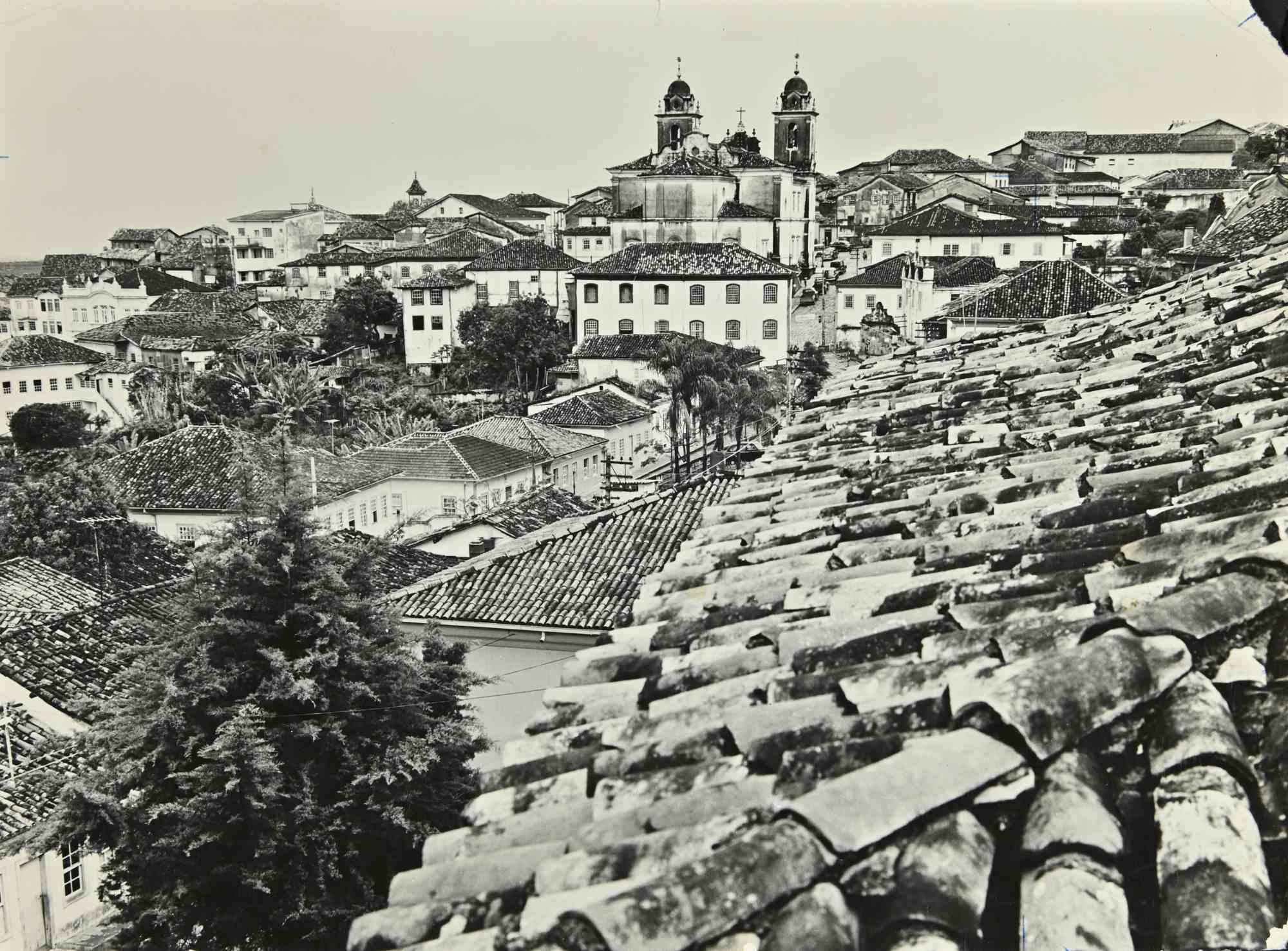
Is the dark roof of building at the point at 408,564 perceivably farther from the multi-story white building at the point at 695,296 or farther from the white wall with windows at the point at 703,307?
the white wall with windows at the point at 703,307

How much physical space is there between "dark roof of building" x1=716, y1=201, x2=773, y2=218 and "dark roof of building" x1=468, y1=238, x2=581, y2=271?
799 centimetres

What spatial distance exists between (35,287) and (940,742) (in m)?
81.3

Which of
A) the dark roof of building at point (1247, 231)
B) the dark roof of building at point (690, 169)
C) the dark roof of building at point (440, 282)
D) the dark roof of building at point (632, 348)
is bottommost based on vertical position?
the dark roof of building at point (632, 348)

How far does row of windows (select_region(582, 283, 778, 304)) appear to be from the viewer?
49.9m

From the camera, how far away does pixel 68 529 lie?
2242 centimetres

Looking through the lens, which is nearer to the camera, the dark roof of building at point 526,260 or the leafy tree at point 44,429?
the leafy tree at point 44,429

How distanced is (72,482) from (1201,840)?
25005 millimetres


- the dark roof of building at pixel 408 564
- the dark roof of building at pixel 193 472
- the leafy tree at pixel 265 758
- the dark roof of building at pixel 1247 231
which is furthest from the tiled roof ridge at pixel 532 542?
the dark roof of building at pixel 1247 231

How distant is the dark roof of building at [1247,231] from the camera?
763 inches

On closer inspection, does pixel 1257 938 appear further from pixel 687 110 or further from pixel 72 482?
pixel 687 110

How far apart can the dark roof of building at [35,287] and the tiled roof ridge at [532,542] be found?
6452 cm

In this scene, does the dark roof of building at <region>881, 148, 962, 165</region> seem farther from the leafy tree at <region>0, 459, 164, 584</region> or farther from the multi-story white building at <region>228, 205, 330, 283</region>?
the leafy tree at <region>0, 459, 164, 584</region>

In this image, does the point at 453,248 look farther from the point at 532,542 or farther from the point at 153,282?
the point at 532,542

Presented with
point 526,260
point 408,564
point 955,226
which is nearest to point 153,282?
point 526,260
